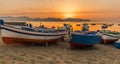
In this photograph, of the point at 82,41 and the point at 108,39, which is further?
the point at 108,39

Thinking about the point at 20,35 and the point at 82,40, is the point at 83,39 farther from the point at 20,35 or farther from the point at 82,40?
the point at 20,35

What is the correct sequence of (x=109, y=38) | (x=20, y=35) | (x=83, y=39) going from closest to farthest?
(x=83, y=39) < (x=20, y=35) < (x=109, y=38)

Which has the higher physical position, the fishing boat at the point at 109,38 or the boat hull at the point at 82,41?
the boat hull at the point at 82,41

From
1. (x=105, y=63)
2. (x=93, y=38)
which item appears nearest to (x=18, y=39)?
(x=93, y=38)

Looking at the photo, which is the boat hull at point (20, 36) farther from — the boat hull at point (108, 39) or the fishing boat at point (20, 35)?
the boat hull at point (108, 39)

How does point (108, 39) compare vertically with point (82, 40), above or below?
below

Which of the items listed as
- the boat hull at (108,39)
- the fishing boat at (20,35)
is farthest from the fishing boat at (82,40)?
the boat hull at (108,39)

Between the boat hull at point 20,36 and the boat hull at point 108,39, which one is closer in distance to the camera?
the boat hull at point 20,36

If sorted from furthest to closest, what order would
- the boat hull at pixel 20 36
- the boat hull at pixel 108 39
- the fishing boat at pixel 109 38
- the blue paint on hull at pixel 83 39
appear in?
the boat hull at pixel 108 39 → the fishing boat at pixel 109 38 → the boat hull at pixel 20 36 → the blue paint on hull at pixel 83 39

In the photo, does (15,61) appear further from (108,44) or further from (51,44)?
(108,44)

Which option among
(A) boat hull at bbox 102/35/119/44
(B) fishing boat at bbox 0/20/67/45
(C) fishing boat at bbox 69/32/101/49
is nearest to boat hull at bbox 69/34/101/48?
(C) fishing boat at bbox 69/32/101/49

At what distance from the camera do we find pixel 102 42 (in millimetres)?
21500

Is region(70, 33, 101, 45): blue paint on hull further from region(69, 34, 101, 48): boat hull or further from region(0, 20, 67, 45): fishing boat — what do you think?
region(0, 20, 67, 45): fishing boat

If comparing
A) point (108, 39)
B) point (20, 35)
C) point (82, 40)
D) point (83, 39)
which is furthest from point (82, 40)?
point (108, 39)
